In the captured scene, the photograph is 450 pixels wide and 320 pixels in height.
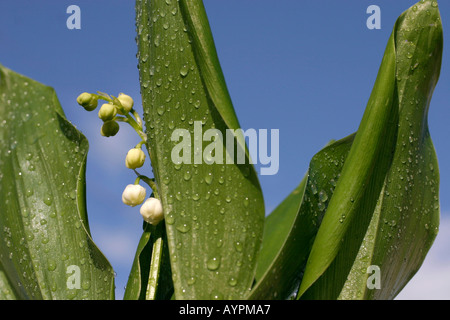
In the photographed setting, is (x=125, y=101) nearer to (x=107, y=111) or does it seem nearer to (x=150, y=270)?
(x=107, y=111)

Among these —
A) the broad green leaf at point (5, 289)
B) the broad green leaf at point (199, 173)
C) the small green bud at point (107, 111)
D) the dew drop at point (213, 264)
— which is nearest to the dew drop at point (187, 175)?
the broad green leaf at point (199, 173)

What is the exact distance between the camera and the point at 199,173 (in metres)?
0.59

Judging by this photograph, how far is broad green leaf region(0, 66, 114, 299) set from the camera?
26.8 inches

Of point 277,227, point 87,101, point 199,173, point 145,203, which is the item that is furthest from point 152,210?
point 277,227

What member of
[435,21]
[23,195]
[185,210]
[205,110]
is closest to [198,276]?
[185,210]

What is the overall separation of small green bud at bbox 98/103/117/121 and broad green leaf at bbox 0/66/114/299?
6 centimetres

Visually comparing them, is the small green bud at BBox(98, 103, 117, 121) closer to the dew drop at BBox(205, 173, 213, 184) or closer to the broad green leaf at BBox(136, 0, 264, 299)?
the broad green leaf at BBox(136, 0, 264, 299)

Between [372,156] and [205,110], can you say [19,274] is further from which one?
[372,156]

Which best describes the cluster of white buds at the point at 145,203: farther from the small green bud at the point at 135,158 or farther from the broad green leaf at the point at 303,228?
the broad green leaf at the point at 303,228

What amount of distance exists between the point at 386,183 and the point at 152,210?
13.0 inches

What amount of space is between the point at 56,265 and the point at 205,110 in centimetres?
32

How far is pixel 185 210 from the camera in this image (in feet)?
1.95

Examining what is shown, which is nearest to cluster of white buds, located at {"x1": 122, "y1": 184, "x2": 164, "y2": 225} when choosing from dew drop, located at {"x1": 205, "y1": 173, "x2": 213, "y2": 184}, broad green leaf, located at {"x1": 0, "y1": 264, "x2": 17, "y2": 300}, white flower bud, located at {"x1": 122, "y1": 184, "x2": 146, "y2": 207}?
white flower bud, located at {"x1": 122, "y1": 184, "x2": 146, "y2": 207}

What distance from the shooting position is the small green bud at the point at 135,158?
73cm
